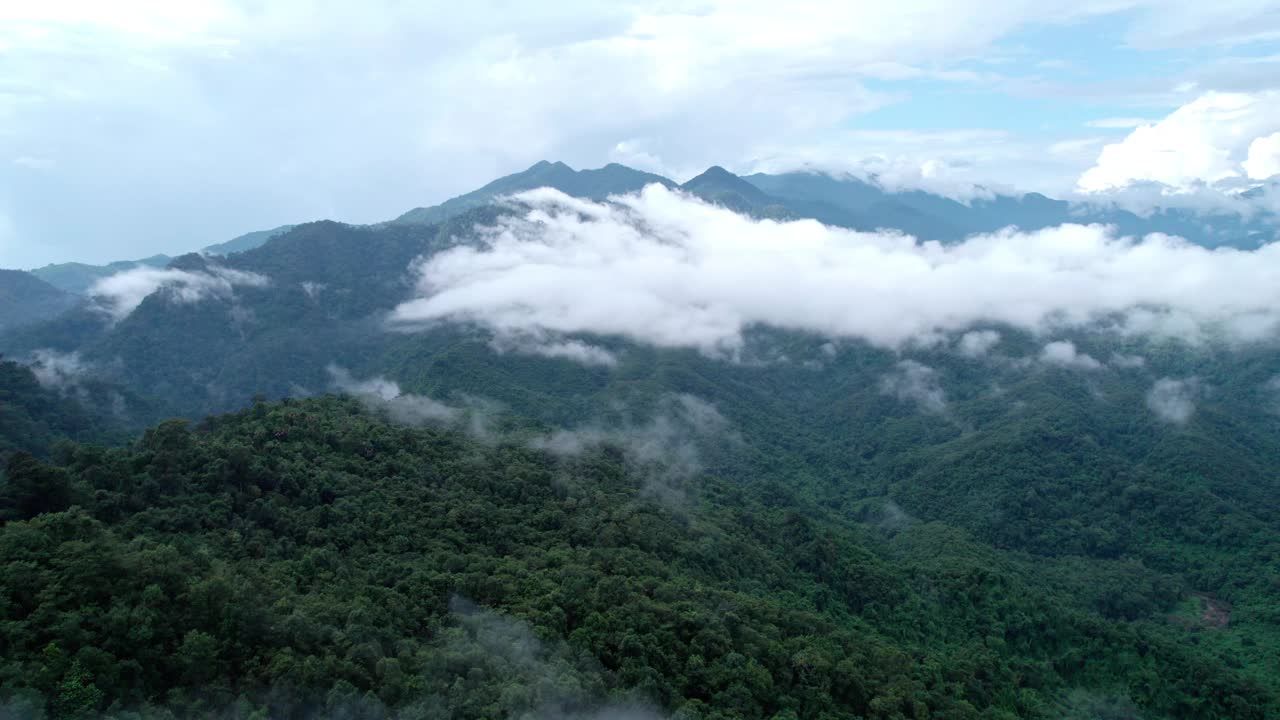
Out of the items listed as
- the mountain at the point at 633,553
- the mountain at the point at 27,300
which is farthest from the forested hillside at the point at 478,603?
the mountain at the point at 27,300

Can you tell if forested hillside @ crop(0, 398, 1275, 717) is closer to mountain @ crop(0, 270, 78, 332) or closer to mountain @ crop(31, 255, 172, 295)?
Result: mountain @ crop(0, 270, 78, 332)

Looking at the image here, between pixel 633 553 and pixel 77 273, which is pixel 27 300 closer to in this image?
pixel 77 273

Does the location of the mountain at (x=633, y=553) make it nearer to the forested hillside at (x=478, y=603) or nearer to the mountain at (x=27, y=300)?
the forested hillside at (x=478, y=603)

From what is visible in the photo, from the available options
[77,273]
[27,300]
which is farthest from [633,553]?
[77,273]

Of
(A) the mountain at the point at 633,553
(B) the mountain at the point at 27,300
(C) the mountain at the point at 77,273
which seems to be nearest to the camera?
(A) the mountain at the point at 633,553

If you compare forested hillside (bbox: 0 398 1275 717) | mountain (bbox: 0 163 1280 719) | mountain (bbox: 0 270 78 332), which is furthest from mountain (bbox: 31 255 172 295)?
forested hillside (bbox: 0 398 1275 717)
